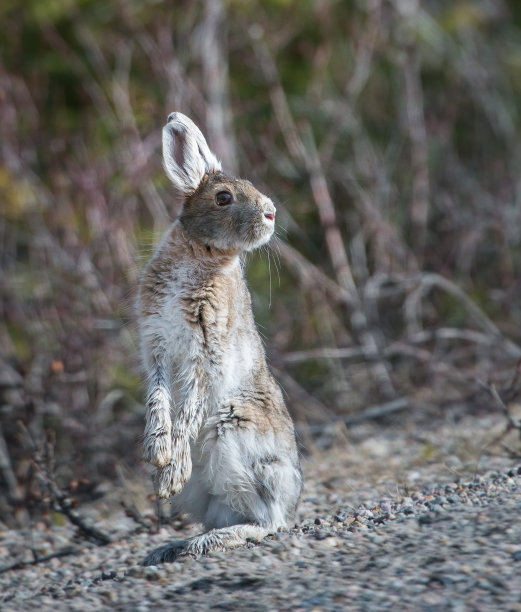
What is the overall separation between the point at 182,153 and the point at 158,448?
6.38ft

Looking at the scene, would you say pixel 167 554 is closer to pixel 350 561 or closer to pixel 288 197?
pixel 350 561

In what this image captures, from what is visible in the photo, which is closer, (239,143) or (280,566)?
(280,566)

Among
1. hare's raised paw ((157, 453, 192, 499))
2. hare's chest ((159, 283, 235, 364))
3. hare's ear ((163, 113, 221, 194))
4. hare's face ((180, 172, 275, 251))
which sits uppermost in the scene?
hare's ear ((163, 113, 221, 194))

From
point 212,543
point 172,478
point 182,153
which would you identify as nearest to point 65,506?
point 172,478

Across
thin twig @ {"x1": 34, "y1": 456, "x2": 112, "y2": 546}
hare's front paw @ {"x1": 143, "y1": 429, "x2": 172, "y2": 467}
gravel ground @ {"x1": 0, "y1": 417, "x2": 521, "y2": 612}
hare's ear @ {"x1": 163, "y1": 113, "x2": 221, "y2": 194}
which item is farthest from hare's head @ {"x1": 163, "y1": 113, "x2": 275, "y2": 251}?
thin twig @ {"x1": 34, "y1": 456, "x2": 112, "y2": 546}

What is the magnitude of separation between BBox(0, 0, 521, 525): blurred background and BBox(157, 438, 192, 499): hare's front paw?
257 centimetres

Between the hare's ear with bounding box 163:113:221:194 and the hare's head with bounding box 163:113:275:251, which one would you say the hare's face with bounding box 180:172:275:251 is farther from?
the hare's ear with bounding box 163:113:221:194

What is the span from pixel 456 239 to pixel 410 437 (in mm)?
3180

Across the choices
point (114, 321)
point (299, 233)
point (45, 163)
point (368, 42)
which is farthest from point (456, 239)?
point (45, 163)

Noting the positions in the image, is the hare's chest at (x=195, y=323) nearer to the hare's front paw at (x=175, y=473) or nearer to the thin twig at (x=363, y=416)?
the hare's front paw at (x=175, y=473)

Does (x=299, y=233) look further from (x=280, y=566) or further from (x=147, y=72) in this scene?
(x=280, y=566)

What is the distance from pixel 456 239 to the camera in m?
10.9

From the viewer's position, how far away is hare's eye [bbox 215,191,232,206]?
18.9ft

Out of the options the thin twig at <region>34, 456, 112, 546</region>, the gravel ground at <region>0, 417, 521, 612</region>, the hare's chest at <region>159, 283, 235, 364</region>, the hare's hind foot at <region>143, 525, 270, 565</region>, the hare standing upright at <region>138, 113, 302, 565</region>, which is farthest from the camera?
the thin twig at <region>34, 456, 112, 546</region>
